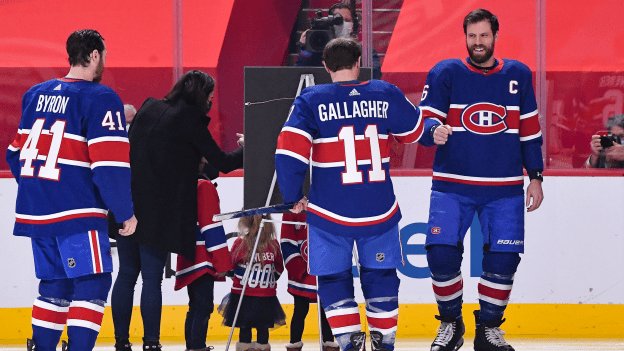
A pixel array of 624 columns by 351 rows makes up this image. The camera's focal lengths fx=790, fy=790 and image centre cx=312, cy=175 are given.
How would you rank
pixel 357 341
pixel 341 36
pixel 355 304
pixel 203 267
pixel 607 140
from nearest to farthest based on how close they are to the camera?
pixel 357 341, pixel 355 304, pixel 203 267, pixel 607 140, pixel 341 36

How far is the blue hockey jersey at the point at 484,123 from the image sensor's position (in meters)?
3.36

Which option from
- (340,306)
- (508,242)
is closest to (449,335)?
(508,242)

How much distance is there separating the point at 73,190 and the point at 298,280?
118 centimetres

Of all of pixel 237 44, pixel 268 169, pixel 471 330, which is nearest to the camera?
pixel 268 169

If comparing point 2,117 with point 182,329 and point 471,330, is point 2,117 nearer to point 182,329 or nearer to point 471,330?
point 182,329

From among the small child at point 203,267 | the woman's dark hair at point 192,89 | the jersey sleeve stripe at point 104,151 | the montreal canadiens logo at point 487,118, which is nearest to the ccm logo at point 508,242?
the montreal canadiens logo at point 487,118

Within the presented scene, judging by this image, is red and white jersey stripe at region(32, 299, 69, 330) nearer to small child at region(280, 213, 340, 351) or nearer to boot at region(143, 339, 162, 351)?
boot at region(143, 339, 162, 351)

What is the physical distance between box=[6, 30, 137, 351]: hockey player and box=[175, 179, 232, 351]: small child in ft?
2.17

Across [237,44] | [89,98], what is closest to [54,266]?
[89,98]

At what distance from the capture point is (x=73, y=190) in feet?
9.49

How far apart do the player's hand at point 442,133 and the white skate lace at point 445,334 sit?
0.80m

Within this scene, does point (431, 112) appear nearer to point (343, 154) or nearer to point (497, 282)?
point (343, 154)

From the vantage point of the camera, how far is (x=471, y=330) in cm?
438

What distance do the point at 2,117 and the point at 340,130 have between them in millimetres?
2870
